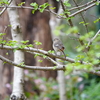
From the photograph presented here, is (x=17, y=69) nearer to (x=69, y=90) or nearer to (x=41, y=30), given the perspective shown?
(x=69, y=90)

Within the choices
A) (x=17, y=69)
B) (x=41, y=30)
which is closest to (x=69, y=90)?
(x=41, y=30)

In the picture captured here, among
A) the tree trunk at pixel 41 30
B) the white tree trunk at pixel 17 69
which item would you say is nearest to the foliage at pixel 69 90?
the tree trunk at pixel 41 30

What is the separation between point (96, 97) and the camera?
5891mm

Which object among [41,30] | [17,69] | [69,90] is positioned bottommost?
[69,90]

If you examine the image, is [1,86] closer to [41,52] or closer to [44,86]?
[44,86]

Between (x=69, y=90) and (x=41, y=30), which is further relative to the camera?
(x=41, y=30)

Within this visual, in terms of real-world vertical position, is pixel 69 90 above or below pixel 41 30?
below

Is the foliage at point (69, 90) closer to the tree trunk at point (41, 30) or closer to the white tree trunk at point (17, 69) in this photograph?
the tree trunk at point (41, 30)

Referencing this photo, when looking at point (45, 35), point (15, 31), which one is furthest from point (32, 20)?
point (15, 31)

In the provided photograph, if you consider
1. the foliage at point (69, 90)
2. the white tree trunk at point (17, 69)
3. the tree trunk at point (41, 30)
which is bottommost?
the foliage at point (69, 90)

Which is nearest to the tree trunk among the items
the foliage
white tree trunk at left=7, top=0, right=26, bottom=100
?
the foliage

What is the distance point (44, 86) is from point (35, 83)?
1.35 feet

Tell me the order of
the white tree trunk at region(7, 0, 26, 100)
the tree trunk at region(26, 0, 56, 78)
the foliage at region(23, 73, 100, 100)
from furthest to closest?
1. the tree trunk at region(26, 0, 56, 78)
2. the foliage at region(23, 73, 100, 100)
3. the white tree trunk at region(7, 0, 26, 100)

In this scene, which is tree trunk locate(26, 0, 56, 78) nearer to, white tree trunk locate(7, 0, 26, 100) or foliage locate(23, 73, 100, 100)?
foliage locate(23, 73, 100, 100)
